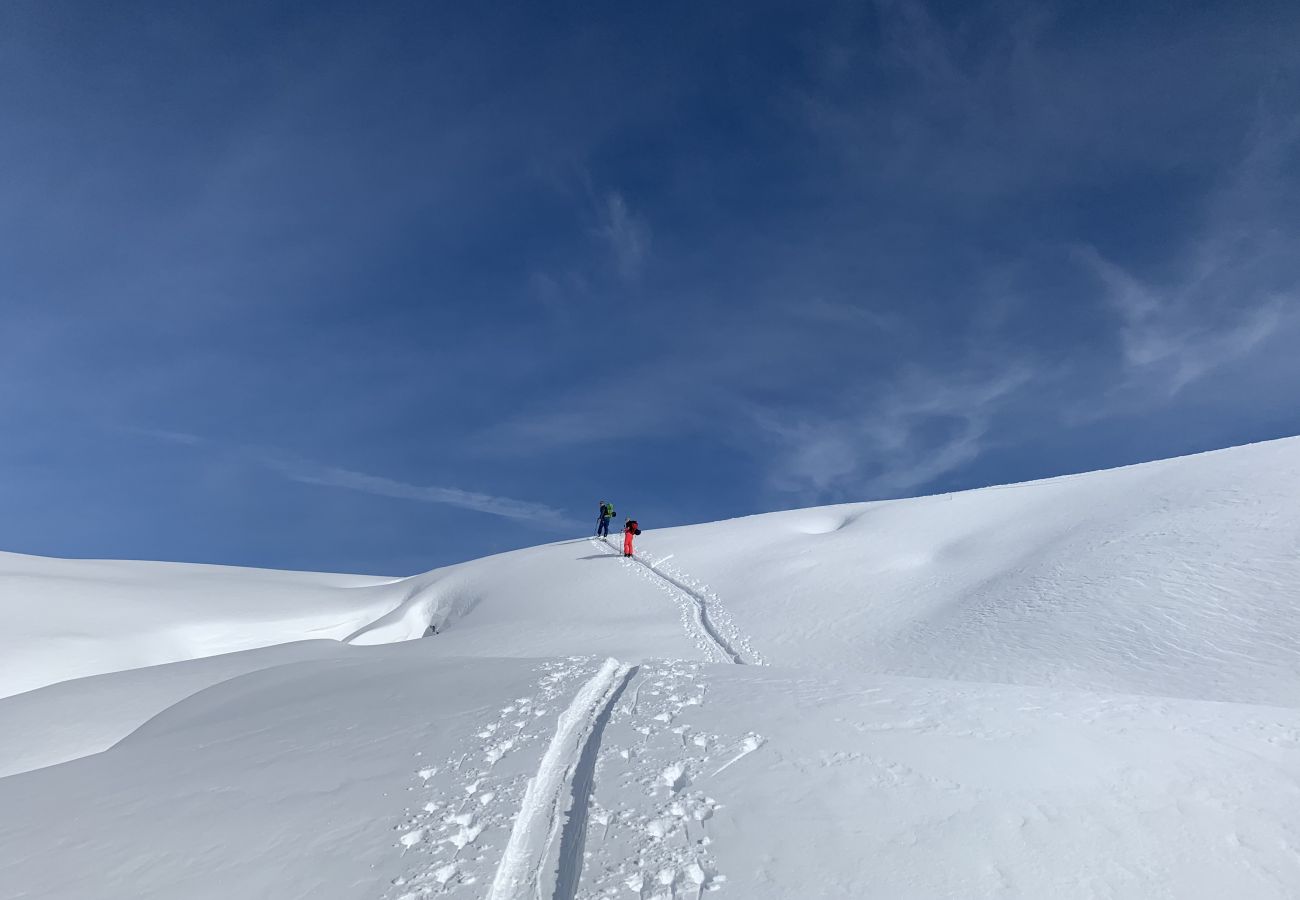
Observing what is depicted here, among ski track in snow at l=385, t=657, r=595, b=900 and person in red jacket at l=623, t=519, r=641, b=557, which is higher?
person in red jacket at l=623, t=519, r=641, b=557

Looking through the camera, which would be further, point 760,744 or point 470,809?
point 760,744

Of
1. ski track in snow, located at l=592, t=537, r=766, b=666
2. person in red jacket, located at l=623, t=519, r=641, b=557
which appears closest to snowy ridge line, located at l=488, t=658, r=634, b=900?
ski track in snow, located at l=592, t=537, r=766, b=666

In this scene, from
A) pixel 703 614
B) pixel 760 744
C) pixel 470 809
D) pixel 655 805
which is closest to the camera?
pixel 655 805

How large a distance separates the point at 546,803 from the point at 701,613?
1337 centimetres

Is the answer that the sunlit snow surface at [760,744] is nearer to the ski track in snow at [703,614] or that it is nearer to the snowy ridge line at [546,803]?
the snowy ridge line at [546,803]

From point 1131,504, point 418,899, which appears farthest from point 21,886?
point 1131,504

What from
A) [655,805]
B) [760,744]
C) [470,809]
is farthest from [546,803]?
[760,744]

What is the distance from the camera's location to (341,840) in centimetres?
646

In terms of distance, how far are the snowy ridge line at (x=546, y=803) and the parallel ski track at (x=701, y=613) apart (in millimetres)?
3571

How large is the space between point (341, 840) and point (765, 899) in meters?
3.73

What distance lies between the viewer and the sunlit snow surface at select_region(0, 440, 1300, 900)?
577 centimetres

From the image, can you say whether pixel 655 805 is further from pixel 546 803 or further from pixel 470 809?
pixel 470 809

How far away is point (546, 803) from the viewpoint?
22.5 ft

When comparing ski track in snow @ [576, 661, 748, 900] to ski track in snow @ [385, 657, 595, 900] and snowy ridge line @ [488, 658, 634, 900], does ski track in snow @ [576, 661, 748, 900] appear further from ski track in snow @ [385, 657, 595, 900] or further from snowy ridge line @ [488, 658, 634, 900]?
ski track in snow @ [385, 657, 595, 900]
